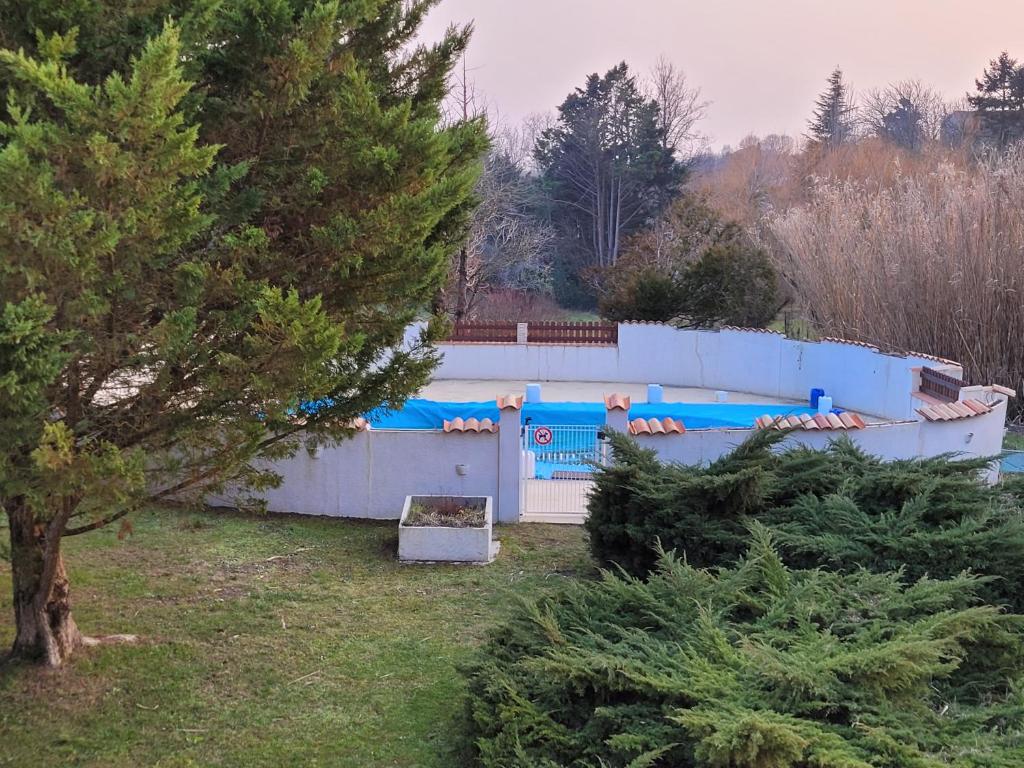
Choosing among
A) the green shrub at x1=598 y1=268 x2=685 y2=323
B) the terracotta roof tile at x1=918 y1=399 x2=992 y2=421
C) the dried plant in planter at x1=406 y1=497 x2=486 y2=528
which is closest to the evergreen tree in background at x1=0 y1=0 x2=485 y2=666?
the dried plant in planter at x1=406 y1=497 x2=486 y2=528

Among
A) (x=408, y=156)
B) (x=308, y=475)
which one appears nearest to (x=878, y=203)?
(x=308, y=475)

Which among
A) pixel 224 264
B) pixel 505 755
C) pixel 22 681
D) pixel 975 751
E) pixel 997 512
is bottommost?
pixel 22 681

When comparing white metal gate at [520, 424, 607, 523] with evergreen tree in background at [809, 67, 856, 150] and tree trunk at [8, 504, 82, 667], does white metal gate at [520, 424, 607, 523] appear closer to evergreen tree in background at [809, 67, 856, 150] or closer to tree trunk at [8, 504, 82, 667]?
tree trunk at [8, 504, 82, 667]

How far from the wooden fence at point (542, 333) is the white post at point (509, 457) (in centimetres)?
1147

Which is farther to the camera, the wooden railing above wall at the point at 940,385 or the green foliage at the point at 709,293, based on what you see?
the green foliage at the point at 709,293

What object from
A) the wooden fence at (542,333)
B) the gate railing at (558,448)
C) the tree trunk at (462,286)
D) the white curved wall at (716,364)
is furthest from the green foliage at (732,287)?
the gate railing at (558,448)

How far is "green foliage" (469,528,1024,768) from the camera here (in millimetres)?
2904

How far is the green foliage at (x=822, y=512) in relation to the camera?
476 centimetres

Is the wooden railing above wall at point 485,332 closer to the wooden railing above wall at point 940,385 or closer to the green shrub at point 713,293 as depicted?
the green shrub at point 713,293

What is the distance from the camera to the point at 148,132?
368 cm

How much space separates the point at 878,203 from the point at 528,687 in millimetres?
16291

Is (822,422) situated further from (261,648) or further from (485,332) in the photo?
(485,332)

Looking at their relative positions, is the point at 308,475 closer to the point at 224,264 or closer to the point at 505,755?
the point at 224,264

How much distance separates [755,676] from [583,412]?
1187cm
